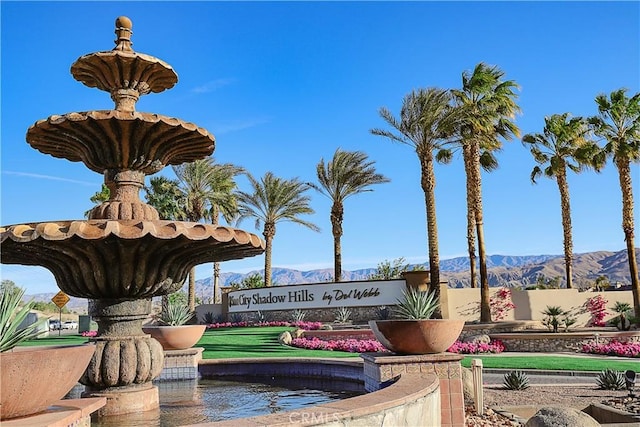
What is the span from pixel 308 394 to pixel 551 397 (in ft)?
16.4

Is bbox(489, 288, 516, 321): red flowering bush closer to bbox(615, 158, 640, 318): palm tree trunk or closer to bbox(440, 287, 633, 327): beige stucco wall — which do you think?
bbox(440, 287, 633, 327): beige stucco wall

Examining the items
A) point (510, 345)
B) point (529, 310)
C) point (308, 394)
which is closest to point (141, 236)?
point (308, 394)

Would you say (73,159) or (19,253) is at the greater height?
(73,159)

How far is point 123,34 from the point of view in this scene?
798 cm

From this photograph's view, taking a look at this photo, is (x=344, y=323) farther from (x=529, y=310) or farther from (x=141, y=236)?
(x=141, y=236)

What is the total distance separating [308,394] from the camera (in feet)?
29.0

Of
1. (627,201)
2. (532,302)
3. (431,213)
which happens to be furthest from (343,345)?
(627,201)

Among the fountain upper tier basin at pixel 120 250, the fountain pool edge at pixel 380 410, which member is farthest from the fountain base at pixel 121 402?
the fountain pool edge at pixel 380 410

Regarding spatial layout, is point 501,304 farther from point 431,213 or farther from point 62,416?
point 62,416

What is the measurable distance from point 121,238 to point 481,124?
2640cm

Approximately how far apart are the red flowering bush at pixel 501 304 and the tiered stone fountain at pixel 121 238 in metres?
28.6

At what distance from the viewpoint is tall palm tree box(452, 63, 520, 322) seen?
29312 millimetres

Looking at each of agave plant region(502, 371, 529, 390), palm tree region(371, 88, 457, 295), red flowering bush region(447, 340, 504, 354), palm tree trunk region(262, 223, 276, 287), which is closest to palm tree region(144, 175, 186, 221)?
palm tree trunk region(262, 223, 276, 287)

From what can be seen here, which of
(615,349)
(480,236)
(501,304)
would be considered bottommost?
(615,349)
